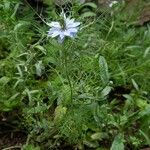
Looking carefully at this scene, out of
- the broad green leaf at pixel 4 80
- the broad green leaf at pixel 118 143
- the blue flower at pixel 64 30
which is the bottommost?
the broad green leaf at pixel 118 143

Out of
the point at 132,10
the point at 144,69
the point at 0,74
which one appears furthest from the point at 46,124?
the point at 132,10

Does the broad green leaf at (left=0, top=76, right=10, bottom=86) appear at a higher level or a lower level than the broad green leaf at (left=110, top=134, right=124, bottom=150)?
higher

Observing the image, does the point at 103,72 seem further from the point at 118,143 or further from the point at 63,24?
the point at 63,24

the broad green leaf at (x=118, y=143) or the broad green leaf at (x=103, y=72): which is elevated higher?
the broad green leaf at (x=103, y=72)

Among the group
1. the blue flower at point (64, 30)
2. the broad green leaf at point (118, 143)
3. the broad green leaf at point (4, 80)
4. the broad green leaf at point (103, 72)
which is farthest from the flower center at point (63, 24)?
the broad green leaf at point (4, 80)

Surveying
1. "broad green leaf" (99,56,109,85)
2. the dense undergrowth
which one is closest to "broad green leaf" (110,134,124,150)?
the dense undergrowth

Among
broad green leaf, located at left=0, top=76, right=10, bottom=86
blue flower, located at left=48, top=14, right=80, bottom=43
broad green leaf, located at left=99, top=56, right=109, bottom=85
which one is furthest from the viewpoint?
broad green leaf, located at left=0, top=76, right=10, bottom=86

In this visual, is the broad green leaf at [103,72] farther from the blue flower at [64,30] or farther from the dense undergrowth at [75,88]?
the blue flower at [64,30]

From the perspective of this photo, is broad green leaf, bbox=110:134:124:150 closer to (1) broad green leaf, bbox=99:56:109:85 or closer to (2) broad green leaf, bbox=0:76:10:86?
(1) broad green leaf, bbox=99:56:109:85
